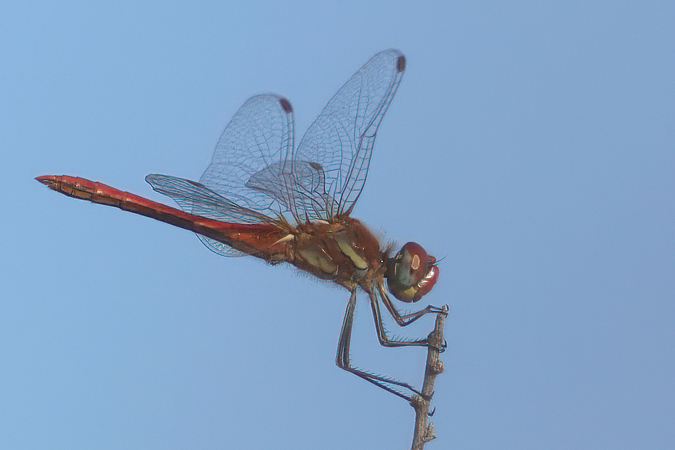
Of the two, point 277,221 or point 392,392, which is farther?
point 277,221

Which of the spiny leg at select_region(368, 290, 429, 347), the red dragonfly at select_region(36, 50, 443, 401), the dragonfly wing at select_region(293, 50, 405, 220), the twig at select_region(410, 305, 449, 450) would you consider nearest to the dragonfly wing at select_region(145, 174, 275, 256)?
the red dragonfly at select_region(36, 50, 443, 401)

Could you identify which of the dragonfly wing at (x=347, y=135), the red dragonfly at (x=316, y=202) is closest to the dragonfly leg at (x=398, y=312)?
the red dragonfly at (x=316, y=202)

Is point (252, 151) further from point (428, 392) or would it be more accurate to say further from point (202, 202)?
point (428, 392)

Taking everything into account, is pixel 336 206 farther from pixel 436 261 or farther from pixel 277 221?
pixel 436 261

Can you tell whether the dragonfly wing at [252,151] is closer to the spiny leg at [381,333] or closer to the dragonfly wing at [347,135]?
the dragonfly wing at [347,135]

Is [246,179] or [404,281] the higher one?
[246,179]

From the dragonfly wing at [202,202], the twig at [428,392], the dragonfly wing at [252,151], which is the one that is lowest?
the twig at [428,392]

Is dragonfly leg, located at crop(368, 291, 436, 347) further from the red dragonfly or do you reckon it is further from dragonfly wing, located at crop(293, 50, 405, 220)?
dragonfly wing, located at crop(293, 50, 405, 220)

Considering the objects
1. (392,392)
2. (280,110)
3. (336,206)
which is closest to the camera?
(392,392)

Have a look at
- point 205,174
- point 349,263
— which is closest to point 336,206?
point 349,263
